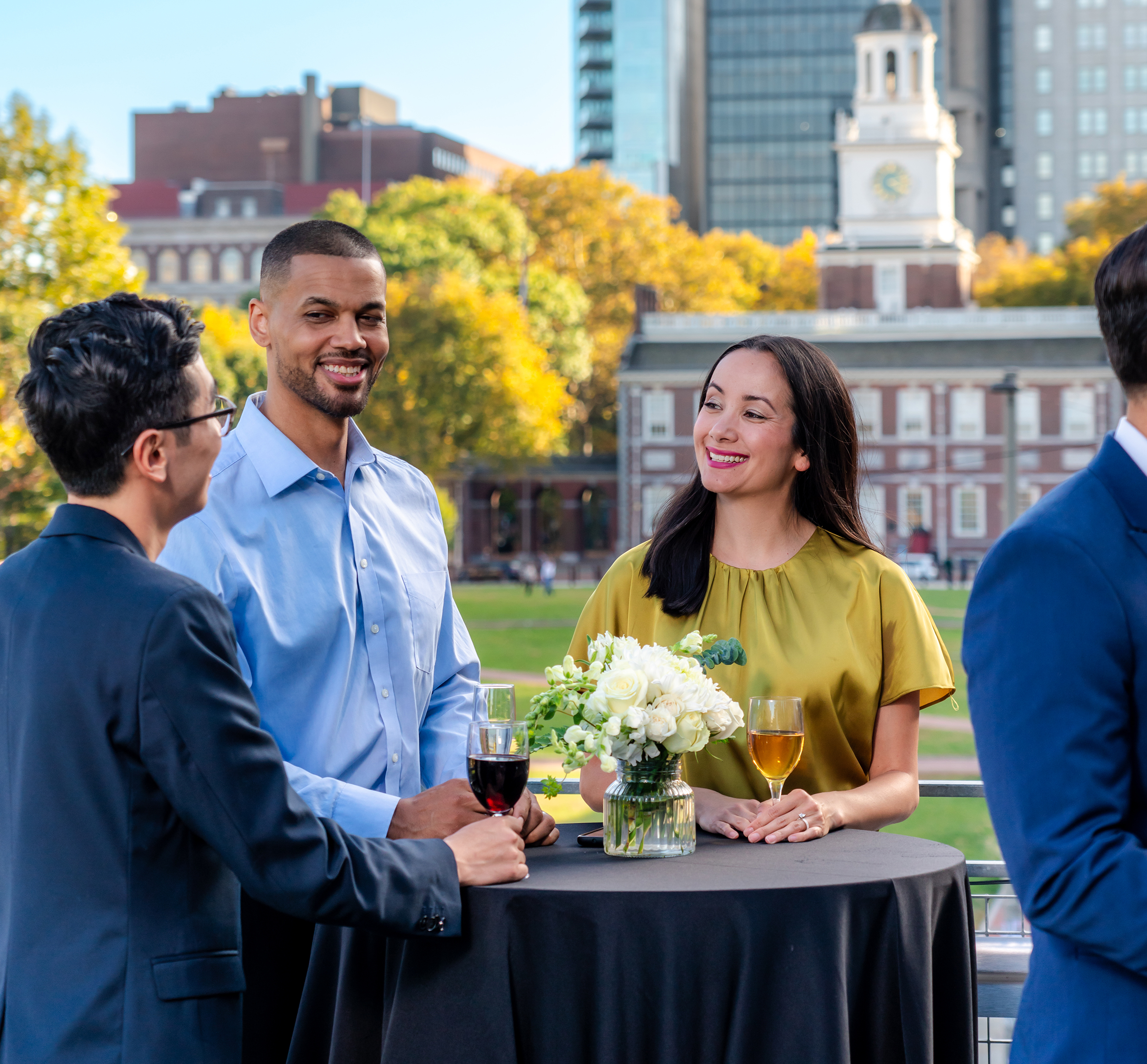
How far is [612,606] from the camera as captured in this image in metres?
3.36

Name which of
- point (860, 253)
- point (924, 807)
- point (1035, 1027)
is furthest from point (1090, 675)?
point (860, 253)

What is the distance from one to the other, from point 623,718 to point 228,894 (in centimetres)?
76

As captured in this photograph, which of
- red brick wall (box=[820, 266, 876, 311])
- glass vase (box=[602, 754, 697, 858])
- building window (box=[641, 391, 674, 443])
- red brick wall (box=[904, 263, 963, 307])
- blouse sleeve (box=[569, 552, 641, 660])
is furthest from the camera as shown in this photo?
red brick wall (box=[820, 266, 876, 311])

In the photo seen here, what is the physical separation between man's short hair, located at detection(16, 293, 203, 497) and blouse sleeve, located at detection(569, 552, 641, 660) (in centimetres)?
137

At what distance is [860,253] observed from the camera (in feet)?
169

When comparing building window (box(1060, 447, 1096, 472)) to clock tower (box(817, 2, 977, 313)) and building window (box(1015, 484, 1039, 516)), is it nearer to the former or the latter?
building window (box(1015, 484, 1039, 516))

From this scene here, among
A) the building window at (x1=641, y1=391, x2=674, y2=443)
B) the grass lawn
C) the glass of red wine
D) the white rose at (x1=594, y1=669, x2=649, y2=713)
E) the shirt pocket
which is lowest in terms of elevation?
the grass lawn

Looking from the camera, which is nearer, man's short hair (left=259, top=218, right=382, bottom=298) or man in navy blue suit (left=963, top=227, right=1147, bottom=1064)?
man in navy blue suit (left=963, top=227, right=1147, bottom=1064)

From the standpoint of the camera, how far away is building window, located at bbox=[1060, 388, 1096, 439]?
4656 cm

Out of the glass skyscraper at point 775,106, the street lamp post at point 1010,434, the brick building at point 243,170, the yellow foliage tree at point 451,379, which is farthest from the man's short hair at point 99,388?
the glass skyscraper at point 775,106

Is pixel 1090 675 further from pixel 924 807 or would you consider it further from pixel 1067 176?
pixel 1067 176

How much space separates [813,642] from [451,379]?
122ft

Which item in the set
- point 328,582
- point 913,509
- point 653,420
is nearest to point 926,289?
point 913,509

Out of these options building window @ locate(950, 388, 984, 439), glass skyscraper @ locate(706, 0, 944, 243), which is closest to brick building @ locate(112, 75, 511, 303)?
glass skyscraper @ locate(706, 0, 944, 243)
